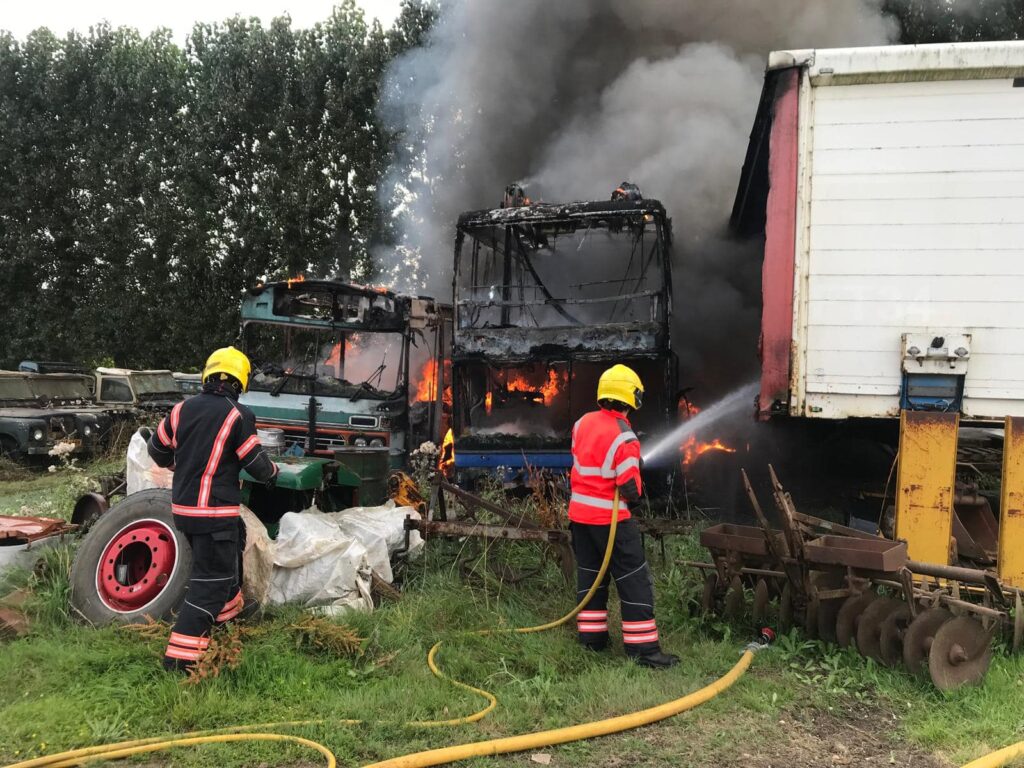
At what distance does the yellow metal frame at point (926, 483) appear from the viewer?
424 centimetres

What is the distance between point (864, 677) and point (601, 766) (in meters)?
1.58

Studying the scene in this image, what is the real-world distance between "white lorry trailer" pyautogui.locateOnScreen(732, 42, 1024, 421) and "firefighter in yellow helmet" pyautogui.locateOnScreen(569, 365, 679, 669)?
118cm

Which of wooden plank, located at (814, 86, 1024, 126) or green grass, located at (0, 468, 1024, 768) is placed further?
wooden plank, located at (814, 86, 1024, 126)

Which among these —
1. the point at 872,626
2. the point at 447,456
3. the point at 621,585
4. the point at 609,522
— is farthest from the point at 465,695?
the point at 447,456

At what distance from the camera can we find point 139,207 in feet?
52.6

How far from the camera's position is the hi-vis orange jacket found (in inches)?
154

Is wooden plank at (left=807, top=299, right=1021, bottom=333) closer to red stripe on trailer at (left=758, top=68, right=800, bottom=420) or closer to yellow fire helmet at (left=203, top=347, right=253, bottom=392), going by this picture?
red stripe on trailer at (left=758, top=68, right=800, bottom=420)

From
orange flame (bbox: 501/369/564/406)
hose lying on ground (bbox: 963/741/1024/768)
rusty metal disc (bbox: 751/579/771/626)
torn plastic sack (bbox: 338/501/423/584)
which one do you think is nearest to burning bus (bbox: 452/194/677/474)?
orange flame (bbox: 501/369/564/406)

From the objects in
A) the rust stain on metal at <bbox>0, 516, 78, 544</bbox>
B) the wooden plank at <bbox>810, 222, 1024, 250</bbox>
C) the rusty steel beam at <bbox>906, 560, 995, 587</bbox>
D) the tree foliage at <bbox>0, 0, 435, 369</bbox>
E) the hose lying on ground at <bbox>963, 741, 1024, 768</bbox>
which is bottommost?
the hose lying on ground at <bbox>963, 741, 1024, 768</bbox>

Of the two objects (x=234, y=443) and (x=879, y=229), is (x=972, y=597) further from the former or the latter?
(x=234, y=443)

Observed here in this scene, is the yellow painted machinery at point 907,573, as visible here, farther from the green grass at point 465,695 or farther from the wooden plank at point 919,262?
the wooden plank at point 919,262

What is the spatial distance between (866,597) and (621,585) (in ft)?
4.08

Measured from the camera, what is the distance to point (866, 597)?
12.4 feet

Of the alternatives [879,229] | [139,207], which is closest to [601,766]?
[879,229]
